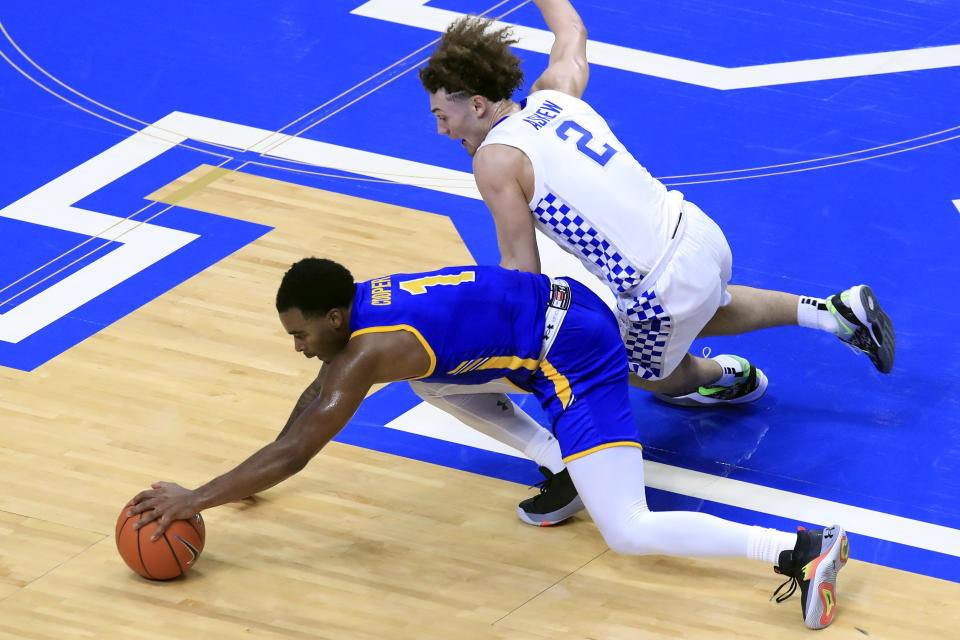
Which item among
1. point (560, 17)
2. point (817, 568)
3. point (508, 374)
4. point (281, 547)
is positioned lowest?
point (281, 547)

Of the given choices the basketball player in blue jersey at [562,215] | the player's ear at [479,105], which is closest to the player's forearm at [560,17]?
the basketball player in blue jersey at [562,215]

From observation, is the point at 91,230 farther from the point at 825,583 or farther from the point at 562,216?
the point at 825,583

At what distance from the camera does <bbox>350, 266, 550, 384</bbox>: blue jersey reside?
490 centimetres

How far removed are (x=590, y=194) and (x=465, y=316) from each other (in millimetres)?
799

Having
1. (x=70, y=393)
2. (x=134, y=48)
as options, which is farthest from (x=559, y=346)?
(x=134, y=48)

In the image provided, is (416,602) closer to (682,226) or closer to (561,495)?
(561,495)

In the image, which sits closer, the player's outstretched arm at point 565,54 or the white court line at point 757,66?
the player's outstretched arm at point 565,54

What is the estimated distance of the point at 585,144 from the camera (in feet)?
18.0

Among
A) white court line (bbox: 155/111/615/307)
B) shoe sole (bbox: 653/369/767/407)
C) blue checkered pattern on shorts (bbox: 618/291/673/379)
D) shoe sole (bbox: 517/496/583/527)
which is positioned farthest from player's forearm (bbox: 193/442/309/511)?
white court line (bbox: 155/111/615/307)

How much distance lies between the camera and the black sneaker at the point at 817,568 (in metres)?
4.86

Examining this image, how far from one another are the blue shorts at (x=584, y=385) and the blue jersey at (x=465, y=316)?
91 millimetres

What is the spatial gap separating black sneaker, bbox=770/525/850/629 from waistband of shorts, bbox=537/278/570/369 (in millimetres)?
1097

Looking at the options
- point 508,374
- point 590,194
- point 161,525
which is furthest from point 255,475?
point 590,194

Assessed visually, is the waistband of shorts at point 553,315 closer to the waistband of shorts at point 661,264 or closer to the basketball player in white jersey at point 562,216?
the basketball player in white jersey at point 562,216
